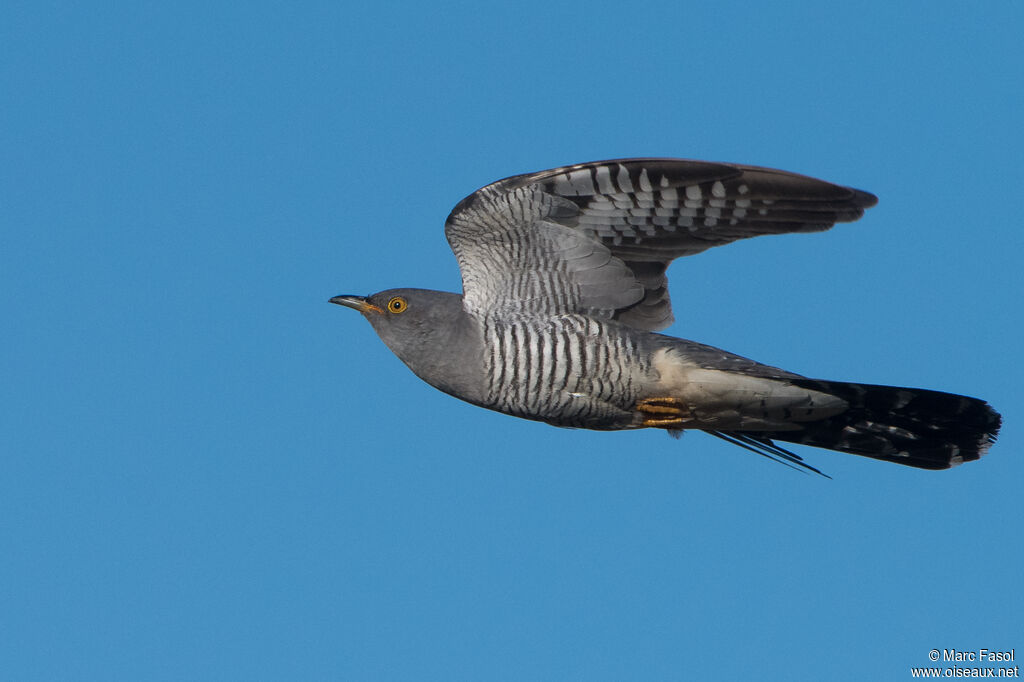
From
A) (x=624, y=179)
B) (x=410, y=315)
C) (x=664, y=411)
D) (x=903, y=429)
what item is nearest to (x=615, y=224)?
(x=624, y=179)

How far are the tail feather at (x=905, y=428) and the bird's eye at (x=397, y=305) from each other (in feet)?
8.85

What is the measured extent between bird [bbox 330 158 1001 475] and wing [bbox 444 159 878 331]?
0.01 m

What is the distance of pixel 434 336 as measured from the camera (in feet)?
27.9

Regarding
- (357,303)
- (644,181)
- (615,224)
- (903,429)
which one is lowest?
(903,429)

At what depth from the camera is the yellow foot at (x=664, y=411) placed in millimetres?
8414

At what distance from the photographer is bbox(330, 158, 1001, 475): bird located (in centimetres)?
816

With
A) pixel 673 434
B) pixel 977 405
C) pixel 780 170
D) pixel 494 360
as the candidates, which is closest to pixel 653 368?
pixel 673 434

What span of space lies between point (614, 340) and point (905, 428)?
85.6 inches

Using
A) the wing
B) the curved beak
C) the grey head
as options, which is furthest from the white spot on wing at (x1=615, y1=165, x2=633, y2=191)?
the curved beak

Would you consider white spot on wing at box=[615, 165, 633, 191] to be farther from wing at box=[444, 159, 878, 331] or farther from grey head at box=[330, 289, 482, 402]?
grey head at box=[330, 289, 482, 402]

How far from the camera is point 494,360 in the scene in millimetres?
8383

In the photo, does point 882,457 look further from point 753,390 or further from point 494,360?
point 494,360

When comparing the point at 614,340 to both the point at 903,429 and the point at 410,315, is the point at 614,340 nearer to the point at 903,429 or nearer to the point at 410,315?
the point at 410,315

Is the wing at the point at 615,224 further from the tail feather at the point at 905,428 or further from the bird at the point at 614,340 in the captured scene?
the tail feather at the point at 905,428
